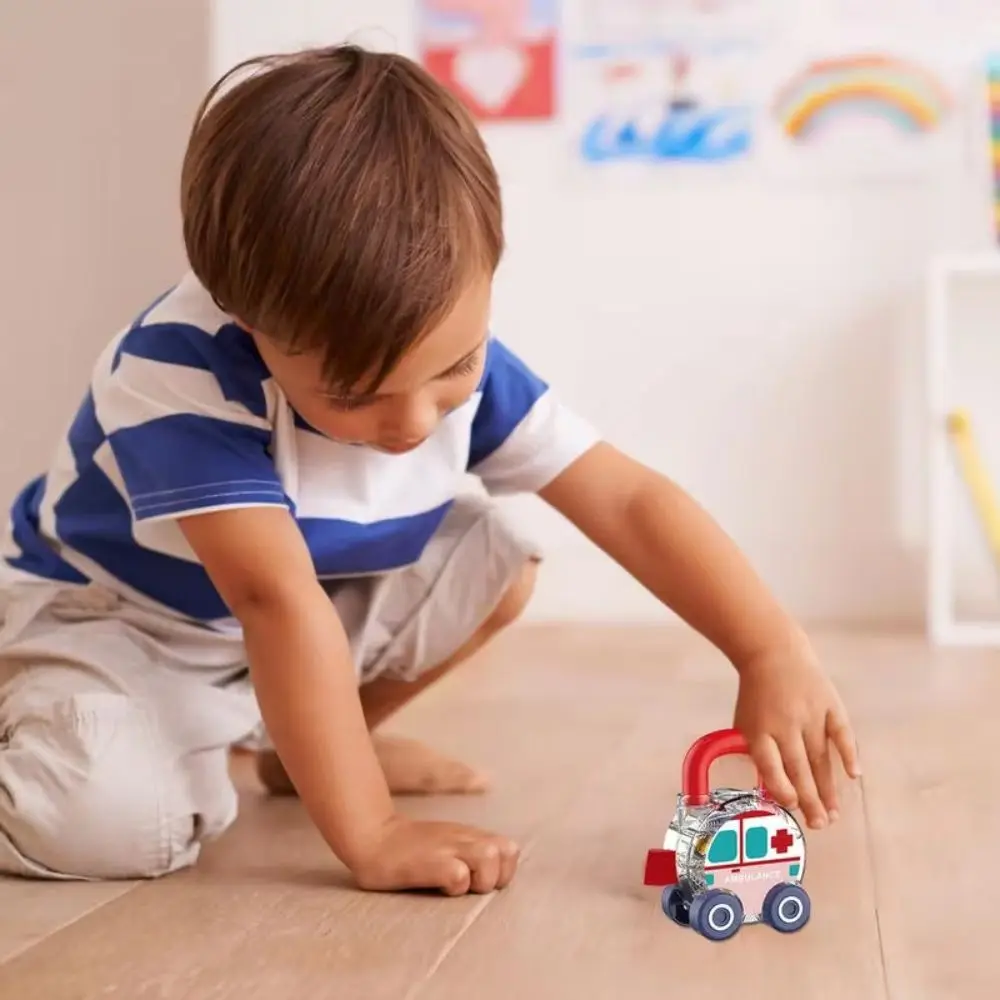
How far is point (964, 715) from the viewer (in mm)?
1254

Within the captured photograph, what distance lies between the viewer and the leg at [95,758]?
2.68 feet

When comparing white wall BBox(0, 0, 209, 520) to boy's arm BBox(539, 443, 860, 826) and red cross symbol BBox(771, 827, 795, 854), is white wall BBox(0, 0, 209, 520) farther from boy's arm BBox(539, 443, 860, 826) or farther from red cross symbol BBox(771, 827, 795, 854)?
red cross symbol BBox(771, 827, 795, 854)

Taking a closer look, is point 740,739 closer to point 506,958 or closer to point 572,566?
point 506,958

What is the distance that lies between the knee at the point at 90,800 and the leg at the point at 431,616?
192 millimetres

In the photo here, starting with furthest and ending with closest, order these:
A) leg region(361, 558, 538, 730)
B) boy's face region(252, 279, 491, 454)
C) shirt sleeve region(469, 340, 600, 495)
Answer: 1. leg region(361, 558, 538, 730)
2. shirt sleeve region(469, 340, 600, 495)
3. boy's face region(252, 279, 491, 454)

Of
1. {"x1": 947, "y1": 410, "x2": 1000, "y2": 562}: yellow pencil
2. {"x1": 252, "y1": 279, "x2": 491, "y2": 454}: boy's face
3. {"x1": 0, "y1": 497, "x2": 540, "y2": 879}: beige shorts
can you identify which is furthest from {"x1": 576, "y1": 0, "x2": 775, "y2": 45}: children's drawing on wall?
{"x1": 252, "y1": 279, "x2": 491, "y2": 454}: boy's face

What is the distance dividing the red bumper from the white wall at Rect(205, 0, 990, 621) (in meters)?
1.40

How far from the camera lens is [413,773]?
101 centimetres

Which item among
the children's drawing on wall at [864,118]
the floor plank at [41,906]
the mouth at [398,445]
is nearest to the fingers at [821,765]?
the mouth at [398,445]

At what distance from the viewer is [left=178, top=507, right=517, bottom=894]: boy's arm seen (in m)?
0.75

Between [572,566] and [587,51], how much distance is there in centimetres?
72

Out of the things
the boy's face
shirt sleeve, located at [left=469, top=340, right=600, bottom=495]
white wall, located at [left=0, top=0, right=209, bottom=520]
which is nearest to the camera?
the boy's face

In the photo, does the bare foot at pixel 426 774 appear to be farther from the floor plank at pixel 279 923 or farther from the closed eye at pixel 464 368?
the closed eye at pixel 464 368

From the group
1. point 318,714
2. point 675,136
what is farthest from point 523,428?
point 675,136
